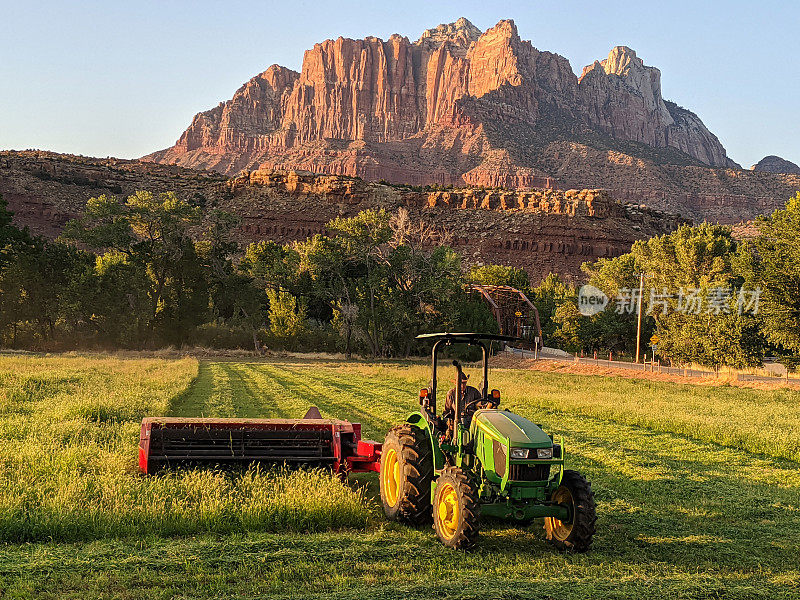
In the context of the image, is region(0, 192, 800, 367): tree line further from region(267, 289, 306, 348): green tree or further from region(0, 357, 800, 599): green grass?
region(0, 357, 800, 599): green grass

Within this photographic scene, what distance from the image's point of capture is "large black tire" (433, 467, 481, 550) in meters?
6.77

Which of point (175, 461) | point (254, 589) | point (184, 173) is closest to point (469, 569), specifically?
point (254, 589)

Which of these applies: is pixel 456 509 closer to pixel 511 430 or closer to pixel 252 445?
pixel 511 430

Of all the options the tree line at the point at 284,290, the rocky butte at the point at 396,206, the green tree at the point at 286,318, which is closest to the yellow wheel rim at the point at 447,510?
the tree line at the point at 284,290

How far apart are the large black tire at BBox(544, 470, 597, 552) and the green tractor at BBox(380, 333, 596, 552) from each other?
1cm

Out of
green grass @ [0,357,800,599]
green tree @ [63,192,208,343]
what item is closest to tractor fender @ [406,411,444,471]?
green grass @ [0,357,800,599]

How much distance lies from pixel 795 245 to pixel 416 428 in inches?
1462

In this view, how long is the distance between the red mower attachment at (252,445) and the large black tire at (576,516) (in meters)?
3.29

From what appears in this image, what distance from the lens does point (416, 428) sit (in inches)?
348

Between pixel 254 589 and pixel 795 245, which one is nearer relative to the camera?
pixel 254 589

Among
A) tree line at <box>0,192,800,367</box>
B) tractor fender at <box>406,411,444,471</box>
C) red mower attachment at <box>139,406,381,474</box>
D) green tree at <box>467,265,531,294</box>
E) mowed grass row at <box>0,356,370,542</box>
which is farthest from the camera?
green tree at <box>467,265,531,294</box>

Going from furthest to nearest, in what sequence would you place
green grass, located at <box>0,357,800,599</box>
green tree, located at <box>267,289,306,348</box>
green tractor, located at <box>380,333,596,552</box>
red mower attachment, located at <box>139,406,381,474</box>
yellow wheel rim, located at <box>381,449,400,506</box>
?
green tree, located at <box>267,289,306,348</box>, red mower attachment, located at <box>139,406,381,474</box>, yellow wheel rim, located at <box>381,449,400,506</box>, green tractor, located at <box>380,333,596,552</box>, green grass, located at <box>0,357,800,599</box>

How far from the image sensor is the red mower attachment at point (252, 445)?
9.61 meters

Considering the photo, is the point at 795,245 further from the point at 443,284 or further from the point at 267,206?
the point at 267,206
